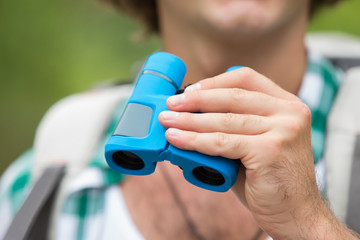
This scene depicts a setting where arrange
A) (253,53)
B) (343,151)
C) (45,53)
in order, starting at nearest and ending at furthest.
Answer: (343,151) < (253,53) < (45,53)

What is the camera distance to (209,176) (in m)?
0.85

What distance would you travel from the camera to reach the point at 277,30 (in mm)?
1305

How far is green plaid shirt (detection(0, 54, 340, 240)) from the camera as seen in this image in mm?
1229

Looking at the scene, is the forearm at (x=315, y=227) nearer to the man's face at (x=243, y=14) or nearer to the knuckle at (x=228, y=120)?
the knuckle at (x=228, y=120)

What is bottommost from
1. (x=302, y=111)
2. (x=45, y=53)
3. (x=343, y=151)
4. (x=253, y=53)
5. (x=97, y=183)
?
(x=45, y=53)

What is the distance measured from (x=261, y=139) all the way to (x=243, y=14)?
52cm

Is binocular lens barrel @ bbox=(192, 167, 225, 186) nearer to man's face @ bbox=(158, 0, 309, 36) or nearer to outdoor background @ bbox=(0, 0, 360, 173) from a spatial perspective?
man's face @ bbox=(158, 0, 309, 36)

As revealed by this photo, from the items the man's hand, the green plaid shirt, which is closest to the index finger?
the man's hand

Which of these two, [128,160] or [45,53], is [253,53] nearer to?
[128,160]

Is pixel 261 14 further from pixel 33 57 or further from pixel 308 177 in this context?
pixel 33 57

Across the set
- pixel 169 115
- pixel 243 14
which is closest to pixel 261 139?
pixel 169 115

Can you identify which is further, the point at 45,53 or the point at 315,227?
the point at 45,53

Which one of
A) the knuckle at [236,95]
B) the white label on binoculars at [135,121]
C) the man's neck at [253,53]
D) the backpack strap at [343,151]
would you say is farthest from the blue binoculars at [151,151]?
the man's neck at [253,53]

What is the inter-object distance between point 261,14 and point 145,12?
2.23 feet
